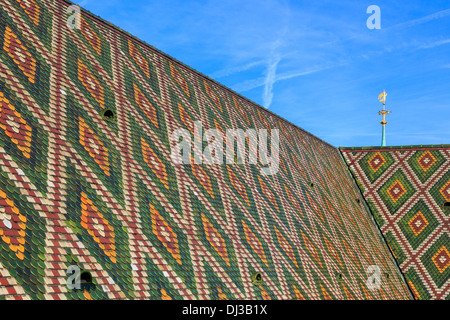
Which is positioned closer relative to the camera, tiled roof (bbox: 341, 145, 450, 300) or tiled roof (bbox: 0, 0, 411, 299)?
tiled roof (bbox: 0, 0, 411, 299)

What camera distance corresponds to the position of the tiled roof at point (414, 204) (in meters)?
21.2

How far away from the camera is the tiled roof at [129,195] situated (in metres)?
8.24

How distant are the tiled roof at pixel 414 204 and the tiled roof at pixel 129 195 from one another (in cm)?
289

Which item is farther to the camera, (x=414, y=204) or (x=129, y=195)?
(x=414, y=204)

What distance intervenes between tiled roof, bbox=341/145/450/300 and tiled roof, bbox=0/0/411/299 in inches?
114

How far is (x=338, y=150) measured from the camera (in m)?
28.2

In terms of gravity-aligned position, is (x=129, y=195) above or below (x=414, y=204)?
below

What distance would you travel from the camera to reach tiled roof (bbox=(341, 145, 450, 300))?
21.2m

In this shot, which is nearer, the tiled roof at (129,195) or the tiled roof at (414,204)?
the tiled roof at (129,195)

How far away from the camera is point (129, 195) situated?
10.6 m

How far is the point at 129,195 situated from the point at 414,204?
16.5 m

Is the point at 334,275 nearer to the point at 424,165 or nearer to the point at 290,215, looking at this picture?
the point at 290,215

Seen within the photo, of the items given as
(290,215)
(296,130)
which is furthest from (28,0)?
(296,130)

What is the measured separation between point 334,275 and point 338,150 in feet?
43.6
